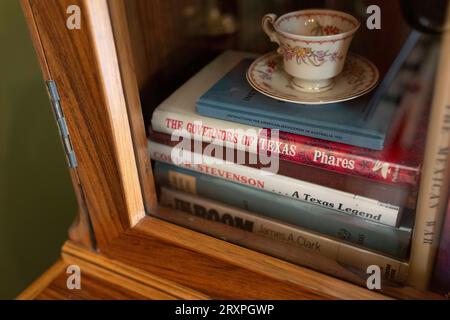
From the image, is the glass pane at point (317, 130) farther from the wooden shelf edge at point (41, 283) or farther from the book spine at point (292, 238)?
the wooden shelf edge at point (41, 283)

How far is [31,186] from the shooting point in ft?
2.68

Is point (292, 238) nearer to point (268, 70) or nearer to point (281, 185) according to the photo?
point (281, 185)

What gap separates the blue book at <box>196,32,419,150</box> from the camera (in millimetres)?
449

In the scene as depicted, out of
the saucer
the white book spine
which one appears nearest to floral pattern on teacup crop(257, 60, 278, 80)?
the saucer

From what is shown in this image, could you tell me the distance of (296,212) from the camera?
527mm

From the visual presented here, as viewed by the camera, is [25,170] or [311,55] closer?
[311,55]

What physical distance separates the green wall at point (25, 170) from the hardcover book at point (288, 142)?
31cm

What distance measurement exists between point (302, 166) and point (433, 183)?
5.4 inches

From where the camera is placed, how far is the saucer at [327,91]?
1.63ft

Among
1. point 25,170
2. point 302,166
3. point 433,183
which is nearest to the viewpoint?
point 433,183

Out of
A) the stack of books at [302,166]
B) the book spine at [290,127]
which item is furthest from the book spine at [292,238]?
the book spine at [290,127]

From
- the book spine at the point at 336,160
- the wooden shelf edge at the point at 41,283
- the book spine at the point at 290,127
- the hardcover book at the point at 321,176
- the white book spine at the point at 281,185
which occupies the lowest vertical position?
the wooden shelf edge at the point at 41,283

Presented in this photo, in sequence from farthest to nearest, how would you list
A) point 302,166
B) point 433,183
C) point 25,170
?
point 25,170
point 302,166
point 433,183

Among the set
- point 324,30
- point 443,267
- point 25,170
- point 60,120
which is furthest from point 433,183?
point 25,170
